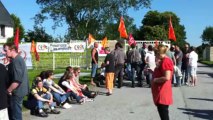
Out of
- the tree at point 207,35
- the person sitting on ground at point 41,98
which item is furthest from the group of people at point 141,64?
the tree at point 207,35

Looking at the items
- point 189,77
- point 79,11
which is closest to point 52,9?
point 79,11

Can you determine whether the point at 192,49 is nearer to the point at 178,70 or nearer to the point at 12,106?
the point at 178,70

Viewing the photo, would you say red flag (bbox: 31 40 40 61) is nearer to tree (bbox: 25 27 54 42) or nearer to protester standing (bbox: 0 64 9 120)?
protester standing (bbox: 0 64 9 120)

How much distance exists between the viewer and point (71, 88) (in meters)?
13.5

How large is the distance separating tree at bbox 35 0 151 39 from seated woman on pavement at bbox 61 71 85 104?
44189mm

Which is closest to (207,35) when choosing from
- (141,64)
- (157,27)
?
(157,27)

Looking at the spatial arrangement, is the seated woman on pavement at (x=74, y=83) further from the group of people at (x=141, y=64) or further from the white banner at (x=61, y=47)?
the white banner at (x=61, y=47)

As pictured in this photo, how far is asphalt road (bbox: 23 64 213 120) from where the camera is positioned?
443 inches

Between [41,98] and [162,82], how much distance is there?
421cm

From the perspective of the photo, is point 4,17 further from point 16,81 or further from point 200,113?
point 16,81

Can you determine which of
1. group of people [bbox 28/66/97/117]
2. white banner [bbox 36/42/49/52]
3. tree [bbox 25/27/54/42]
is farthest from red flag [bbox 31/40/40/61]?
tree [bbox 25/27/54/42]

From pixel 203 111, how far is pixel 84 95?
4.03 meters

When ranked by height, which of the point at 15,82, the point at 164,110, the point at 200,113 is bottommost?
the point at 200,113

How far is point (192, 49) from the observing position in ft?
65.3
